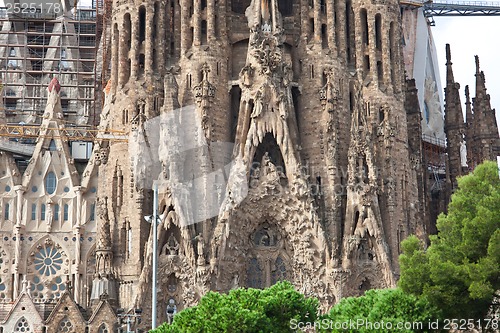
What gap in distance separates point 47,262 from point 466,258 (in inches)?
1395

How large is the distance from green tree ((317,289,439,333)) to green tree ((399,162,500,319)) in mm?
1219

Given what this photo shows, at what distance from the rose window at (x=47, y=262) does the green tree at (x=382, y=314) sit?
32183 mm

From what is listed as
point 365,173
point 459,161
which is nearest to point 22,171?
point 365,173

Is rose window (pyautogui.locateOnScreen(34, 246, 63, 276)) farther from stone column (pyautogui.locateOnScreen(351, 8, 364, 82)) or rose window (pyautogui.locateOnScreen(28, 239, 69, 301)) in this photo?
stone column (pyautogui.locateOnScreen(351, 8, 364, 82))

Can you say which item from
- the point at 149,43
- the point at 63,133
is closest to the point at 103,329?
the point at 63,133

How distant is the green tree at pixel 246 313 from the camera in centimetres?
3891

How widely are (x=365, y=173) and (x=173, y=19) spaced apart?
1619cm

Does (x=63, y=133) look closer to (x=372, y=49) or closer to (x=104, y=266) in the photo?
(x=104, y=266)

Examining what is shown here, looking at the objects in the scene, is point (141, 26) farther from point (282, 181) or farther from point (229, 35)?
point (282, 181)

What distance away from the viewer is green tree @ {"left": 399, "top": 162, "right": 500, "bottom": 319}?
129 ft

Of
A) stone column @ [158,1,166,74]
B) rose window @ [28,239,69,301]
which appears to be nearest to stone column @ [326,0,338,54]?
stone column @ [158,1,166,74]

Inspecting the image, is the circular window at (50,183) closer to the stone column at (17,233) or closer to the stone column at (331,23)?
the stone column at (17,233)

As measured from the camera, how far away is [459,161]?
74812 millimetres

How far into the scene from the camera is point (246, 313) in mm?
39125
